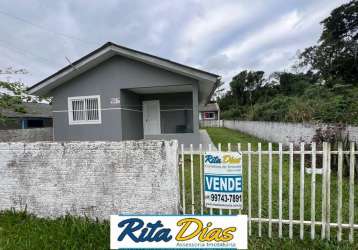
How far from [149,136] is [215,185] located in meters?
8.04

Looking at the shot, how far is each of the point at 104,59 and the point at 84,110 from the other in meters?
2.40

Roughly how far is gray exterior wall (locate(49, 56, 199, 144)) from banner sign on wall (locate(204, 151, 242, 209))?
5.61 m

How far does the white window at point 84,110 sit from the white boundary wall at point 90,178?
5464mm

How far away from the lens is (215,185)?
315cm

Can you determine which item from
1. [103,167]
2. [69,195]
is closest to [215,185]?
[103,167]

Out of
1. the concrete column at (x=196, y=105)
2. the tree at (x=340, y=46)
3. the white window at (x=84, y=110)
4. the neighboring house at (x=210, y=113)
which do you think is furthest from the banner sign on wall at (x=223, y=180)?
the neighboring house at (x=210, y=113)

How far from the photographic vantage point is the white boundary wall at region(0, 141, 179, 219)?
3316mm

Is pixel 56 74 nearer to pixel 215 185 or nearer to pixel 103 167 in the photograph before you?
pixel 103 167

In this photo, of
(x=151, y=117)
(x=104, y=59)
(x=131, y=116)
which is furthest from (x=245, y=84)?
(x=104, y=59)

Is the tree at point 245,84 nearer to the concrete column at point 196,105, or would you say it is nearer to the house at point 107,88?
the concrete column at point 196,105

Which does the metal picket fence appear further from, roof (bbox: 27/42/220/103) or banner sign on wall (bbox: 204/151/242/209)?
roof (bbox: 27/42/220/103)

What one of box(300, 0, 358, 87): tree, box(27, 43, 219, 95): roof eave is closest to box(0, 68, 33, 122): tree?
box(27, 43, 219, 95): roof eave

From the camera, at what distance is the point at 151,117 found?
11.3m

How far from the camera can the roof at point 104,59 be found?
797cm
